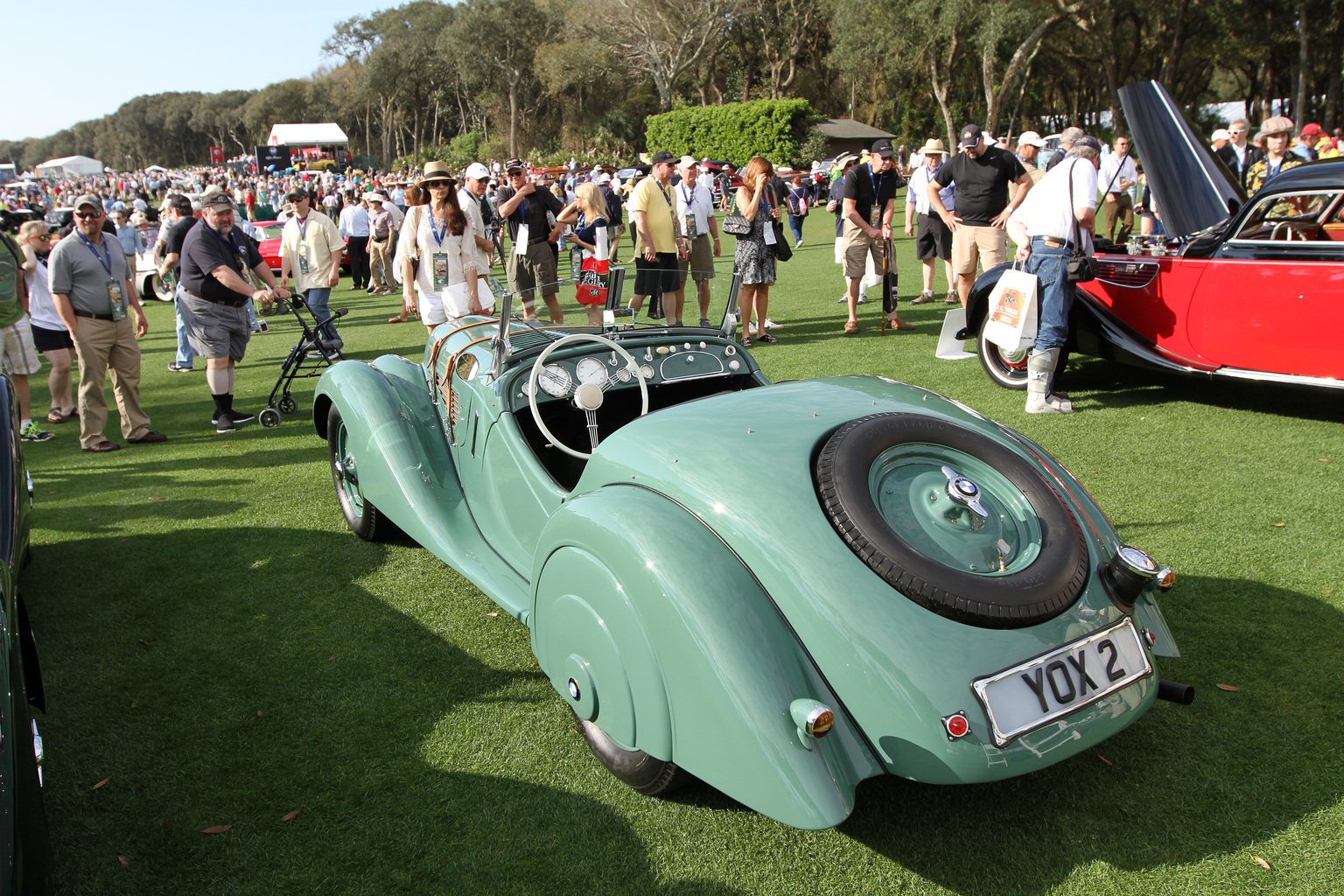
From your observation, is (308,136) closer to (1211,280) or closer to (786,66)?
(786,66)

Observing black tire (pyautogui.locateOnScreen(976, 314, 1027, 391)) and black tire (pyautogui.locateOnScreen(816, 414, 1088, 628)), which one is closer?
black tire (pyautogui.locateOnScreen(816, 414, 1088, 628))

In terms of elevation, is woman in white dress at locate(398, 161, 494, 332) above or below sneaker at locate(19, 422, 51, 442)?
above

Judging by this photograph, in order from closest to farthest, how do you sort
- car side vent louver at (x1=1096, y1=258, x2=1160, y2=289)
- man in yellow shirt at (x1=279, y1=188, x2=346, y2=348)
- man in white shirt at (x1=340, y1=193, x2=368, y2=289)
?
car side vent louver at (x1=1096, y1=258, x2=1160, y2=289)
man in yellow shirt at (x1=279, y1=188, x2=346, y2=348)
man in white shirt at (x1=340, y1=193, x2=368, y2=289)

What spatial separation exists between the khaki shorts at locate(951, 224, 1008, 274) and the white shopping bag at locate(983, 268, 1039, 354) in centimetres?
242

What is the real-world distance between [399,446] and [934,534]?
2.64 meters

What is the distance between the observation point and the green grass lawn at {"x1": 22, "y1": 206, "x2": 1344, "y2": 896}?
7.59 ft

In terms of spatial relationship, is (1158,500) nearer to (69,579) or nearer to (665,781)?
(665,781)

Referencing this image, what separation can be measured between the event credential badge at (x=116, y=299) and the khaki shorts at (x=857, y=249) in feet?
21.4

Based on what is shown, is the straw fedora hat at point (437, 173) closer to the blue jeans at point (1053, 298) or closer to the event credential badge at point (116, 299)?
the event credential badge at point (116, 299)

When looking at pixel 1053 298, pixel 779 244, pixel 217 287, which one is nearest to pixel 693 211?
pixel 779 244

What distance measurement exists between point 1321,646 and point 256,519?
528 centimetres

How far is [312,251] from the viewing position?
9.50 metres

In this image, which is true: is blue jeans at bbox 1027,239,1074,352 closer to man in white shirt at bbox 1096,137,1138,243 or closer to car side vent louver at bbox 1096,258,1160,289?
car side vent louver at bbox 1096,258,1160,289

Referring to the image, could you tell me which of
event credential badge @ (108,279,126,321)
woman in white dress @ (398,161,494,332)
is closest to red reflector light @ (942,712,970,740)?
woman in white dress @ (398,161,494,332)
